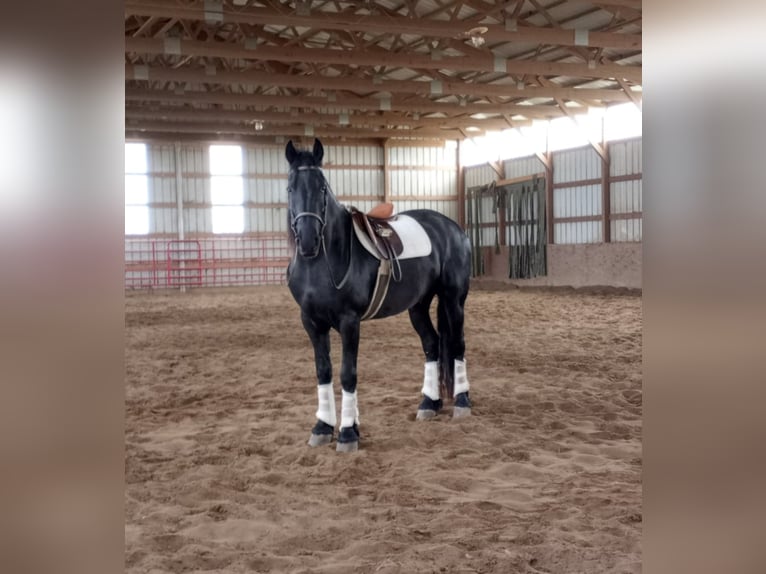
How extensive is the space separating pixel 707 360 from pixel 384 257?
12.2 feet

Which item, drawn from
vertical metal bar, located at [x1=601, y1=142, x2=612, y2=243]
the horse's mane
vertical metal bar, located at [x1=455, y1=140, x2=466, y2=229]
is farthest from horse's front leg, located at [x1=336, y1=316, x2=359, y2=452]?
vertical metal bar, located at [x1=455, y1=140, x2=466, y2=229]

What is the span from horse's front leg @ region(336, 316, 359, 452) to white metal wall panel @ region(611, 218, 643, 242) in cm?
1281

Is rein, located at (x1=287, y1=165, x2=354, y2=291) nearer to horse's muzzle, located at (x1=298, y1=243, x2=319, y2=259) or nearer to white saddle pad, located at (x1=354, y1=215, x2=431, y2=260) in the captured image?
horse's muzzle, located at (x1=298, y1=243, x2=319, y2=259)

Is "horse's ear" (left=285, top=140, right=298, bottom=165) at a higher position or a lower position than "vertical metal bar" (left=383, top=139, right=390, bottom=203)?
lower

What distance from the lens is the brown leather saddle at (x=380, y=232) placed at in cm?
439

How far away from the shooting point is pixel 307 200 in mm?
3973

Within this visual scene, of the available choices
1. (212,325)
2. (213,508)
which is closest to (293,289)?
(213,508)

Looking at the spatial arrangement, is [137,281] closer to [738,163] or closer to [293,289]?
[293,289]

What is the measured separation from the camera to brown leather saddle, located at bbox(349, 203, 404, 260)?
4395 millimetres

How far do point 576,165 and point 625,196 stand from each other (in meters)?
2.02

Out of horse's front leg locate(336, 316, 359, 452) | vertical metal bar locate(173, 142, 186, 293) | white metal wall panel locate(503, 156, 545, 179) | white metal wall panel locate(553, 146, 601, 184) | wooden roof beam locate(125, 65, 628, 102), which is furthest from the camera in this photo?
vertical metal bar locate(173, 142, 186, 293)

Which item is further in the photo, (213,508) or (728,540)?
(213,508)

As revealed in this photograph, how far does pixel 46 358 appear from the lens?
57 cm

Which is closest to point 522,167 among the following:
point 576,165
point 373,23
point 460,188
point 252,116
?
point 576,165
